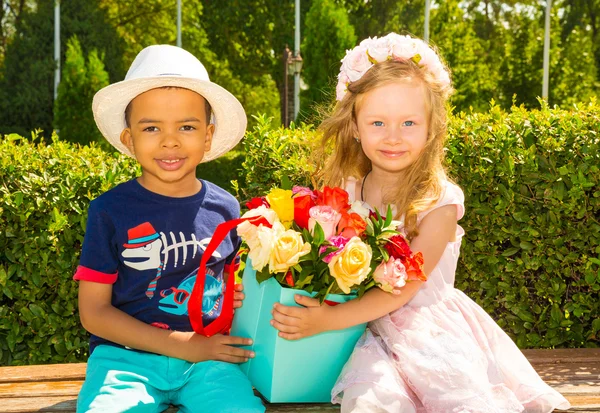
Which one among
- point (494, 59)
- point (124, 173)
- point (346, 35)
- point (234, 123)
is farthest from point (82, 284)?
point (494, 59)

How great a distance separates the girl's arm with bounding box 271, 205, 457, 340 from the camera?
2387 mm

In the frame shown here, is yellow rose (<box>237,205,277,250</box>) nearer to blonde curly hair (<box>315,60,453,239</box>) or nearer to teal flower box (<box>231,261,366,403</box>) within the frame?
teal flower box (<box>231,261,366,403</box>)

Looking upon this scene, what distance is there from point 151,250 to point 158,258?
4 centimetres

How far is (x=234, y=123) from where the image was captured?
117 inches

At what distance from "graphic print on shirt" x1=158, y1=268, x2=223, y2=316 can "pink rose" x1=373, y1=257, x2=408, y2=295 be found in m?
0.66

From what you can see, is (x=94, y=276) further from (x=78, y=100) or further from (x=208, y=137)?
(x=78, y=100)

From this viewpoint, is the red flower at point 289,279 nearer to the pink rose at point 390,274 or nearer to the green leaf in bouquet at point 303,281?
the green leaf in bouquet at point 303,281

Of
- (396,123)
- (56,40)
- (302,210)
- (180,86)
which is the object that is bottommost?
(302,210)

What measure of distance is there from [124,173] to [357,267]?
1953mm

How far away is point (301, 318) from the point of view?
2.38 metres

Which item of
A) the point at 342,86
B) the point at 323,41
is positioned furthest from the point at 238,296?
the point at 323,41

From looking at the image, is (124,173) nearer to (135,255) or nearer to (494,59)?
(135,255)

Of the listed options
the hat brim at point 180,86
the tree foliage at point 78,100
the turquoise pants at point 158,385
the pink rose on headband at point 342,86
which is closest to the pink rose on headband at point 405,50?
the pink rose on headband at point 342,86

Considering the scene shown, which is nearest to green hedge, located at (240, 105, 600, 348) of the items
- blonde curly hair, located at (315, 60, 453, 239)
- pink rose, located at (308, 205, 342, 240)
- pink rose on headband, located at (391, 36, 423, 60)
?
blonde curly hair, located at (315, 60, 453, 239)
